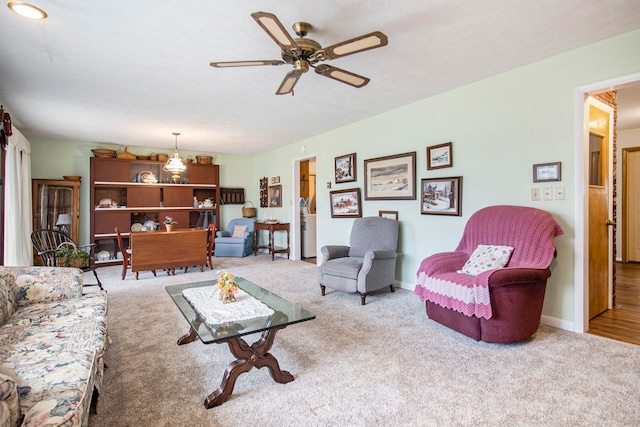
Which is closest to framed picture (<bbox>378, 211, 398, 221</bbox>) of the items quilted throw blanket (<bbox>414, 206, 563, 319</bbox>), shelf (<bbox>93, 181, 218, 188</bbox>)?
quilted throw blanket (<bbox>414, 206, 563, 319</bbox>)

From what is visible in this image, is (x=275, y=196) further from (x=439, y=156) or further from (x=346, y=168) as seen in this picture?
(x=439, y=156)

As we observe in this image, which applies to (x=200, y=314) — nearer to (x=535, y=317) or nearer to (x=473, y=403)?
(x=473, y=403)

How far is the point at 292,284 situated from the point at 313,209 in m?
2.88

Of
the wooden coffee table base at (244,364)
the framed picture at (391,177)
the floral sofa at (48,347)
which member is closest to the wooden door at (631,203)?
the framed picture at (391,177)

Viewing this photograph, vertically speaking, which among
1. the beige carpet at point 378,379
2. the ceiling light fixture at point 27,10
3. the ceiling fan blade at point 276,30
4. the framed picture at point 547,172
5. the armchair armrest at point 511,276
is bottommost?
the beige carpet at point 378,379

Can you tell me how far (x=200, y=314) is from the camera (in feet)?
6.87

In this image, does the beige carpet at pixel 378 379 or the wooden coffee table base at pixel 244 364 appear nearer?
the beige carpet at pixel 378 379

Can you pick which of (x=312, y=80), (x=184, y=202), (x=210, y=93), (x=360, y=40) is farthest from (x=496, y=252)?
(x=184, y=202)

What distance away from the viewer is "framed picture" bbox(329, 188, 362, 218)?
4869 millimetres

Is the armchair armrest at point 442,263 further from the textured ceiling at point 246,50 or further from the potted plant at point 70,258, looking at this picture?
the potted plant at point 70,258

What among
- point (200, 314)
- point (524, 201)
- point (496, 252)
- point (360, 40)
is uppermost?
point (360, 40)

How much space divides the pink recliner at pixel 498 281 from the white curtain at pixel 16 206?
482cm

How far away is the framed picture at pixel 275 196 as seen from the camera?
702 centimetres

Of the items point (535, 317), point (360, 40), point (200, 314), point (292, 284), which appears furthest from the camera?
point (292, 284)
